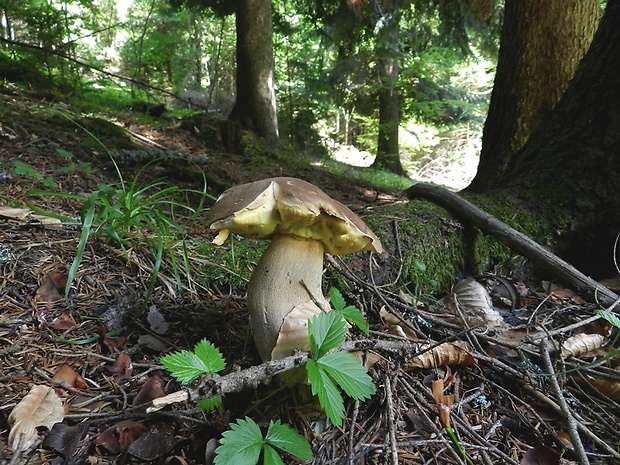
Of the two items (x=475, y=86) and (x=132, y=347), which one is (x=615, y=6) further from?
(x=475, y=86)

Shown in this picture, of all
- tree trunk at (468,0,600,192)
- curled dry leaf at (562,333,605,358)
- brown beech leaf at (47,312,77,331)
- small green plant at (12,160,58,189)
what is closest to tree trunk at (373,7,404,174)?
tree trunk at (468,0,600,192)

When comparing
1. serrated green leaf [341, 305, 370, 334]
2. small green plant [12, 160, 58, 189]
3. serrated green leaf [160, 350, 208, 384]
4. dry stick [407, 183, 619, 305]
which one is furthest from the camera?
small green plant [12, 160, 58, 189]

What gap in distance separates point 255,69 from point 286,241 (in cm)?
634

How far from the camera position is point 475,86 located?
16531 mm

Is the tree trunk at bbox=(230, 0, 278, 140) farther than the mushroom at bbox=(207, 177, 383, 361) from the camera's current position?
Yes

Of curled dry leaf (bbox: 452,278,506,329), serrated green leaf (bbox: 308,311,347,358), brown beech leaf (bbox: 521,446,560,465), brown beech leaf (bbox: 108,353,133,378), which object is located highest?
serrated green leaf (bbox: 308,311,347,358)

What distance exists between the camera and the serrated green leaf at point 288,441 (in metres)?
0.84

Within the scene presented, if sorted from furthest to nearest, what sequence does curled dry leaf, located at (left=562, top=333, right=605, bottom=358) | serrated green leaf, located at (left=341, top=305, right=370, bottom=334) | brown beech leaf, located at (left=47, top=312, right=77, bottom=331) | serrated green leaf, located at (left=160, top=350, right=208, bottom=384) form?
curled dry leaf, located at (left=562, top=333, right=605, bottom=358) → brown beech leaf, located at (left=47, top=312, right=77, bottom=331) → serrated green leaf, located at (left=341, top=305, right=370, bottom=334) → serrated green leaf, located at (left=160, top=350, right=208, bottom=384)

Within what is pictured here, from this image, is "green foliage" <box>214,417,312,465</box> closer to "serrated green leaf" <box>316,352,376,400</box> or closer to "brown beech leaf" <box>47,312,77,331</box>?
"serrated green leaf" <box>316,352,376,400</box>

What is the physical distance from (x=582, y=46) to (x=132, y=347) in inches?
165

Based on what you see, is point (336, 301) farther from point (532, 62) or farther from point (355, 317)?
point (532, 62)

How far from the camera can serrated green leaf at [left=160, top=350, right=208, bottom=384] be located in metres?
0.90

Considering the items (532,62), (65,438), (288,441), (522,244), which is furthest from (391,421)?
(532,62)

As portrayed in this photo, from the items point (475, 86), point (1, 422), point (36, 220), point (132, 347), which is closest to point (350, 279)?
point (132, 347)
